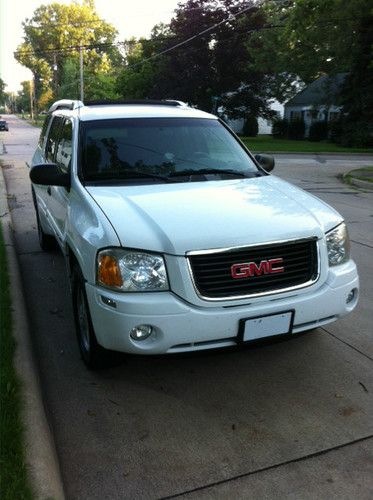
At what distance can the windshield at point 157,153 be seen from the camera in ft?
13.2

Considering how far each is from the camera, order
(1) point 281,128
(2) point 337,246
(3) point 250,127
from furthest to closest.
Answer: (3) point 250,127
(1) point 281,128
(2) point 337,246

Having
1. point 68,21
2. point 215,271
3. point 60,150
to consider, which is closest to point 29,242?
point 60,150

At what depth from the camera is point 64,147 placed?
4758mm

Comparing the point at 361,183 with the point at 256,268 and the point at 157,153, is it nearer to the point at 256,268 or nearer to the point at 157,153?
the point at 157,153

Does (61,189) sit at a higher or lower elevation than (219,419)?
higher

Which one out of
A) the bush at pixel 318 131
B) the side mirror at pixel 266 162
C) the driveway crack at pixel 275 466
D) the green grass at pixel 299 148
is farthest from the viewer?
the bush at pixel 318 131

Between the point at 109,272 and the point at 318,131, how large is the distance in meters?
36.8

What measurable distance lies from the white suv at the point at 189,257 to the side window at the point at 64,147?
0.36 m

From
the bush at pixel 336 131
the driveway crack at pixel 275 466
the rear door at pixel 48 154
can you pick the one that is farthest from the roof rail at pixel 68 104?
the bush at pixel 336 131

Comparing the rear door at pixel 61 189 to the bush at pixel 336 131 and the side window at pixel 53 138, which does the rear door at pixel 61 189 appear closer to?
the side window at pixel 53 138

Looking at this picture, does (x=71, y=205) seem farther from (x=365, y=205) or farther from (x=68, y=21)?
(x=68, y=21)

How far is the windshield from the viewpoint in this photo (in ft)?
13.2

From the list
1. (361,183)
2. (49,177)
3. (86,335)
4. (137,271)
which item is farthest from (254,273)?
(361,183)

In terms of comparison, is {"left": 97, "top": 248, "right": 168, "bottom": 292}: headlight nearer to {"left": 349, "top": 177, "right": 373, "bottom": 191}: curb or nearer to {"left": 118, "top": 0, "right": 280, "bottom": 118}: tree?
{"left": 349, "top": 177, "right": 373, "bottom": 191}: curb
